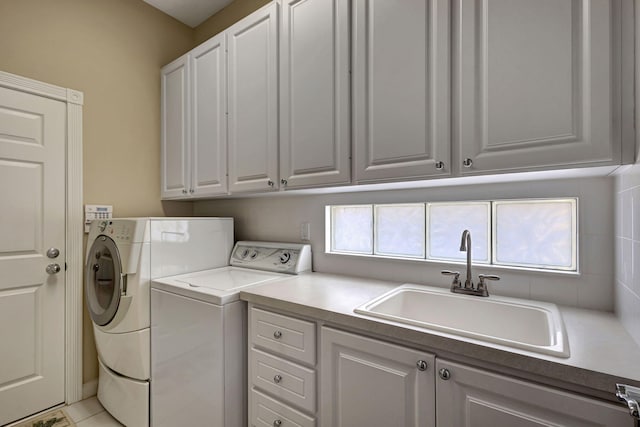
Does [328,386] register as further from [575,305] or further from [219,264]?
[219,264]

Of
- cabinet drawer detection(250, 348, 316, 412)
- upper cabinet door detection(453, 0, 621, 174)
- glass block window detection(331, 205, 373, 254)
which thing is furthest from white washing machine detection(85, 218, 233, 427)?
upper cabinet door detection(453, 0, 621, 174)

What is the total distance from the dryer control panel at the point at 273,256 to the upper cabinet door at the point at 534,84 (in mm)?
1137

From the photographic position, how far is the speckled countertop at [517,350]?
2.38 ft

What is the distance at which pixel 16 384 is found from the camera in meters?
1.83

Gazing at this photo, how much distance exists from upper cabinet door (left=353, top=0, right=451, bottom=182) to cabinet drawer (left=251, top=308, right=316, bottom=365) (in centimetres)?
73

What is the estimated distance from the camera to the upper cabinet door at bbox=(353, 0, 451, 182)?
1192 millimetres

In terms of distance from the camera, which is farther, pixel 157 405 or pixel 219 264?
pixel 219 264

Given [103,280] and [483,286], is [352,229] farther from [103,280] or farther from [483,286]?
[103,280]

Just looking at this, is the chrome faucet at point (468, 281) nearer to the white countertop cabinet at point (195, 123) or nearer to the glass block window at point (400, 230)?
the glass block window at point (400, 230)

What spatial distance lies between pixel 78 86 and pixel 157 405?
2206mm

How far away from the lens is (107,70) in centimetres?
222

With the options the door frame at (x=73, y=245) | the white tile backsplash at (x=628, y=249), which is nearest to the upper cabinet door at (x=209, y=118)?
the door frame at (x=73, y=245)

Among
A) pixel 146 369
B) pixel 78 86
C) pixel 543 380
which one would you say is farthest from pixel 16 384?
pixel 543 380

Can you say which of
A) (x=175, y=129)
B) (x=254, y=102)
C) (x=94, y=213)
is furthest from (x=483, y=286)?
(x=94, y=213)
